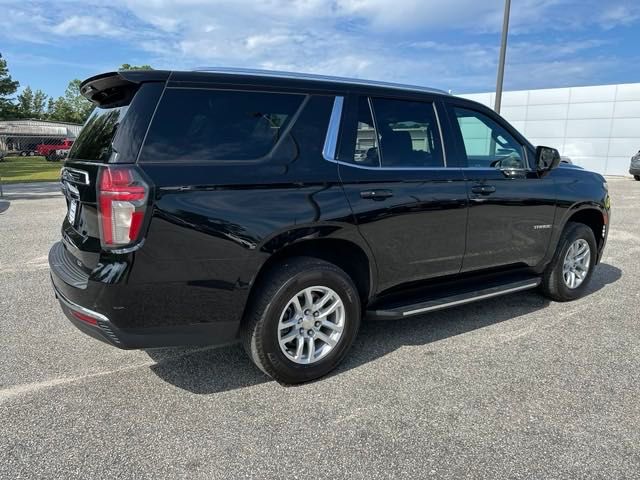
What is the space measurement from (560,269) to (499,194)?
1.32 m

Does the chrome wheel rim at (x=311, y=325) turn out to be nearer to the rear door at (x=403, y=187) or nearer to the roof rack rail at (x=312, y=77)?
the rear door at (x=403, y=187)

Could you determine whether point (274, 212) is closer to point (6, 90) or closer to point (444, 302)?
point (444, 302)

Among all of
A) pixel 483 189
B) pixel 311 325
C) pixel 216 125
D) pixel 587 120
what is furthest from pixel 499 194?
pixel 587 120

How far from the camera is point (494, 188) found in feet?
13.3

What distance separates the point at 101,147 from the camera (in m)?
2.86

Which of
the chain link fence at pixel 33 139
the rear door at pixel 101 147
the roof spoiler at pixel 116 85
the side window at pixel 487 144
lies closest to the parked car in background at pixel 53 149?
the chain link fence at pixel 33 139

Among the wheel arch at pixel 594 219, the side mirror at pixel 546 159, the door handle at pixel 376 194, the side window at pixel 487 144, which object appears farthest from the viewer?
the wheel arch at pixel 594 219

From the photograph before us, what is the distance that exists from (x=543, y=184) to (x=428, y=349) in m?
1.89

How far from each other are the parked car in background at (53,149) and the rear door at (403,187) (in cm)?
3799

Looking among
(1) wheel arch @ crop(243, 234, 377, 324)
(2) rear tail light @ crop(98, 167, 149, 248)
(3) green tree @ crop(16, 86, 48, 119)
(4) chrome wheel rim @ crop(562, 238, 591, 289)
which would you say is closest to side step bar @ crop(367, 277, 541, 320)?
(1) wheel arch @ crop(243, 234, 377, 324)

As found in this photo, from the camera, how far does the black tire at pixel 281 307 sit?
3020 mm

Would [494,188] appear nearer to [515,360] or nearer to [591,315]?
[515,360]

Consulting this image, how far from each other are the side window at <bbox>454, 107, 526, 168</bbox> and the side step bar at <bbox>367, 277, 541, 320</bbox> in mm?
1020

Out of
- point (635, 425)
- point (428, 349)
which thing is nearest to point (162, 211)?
point (428, 349)
